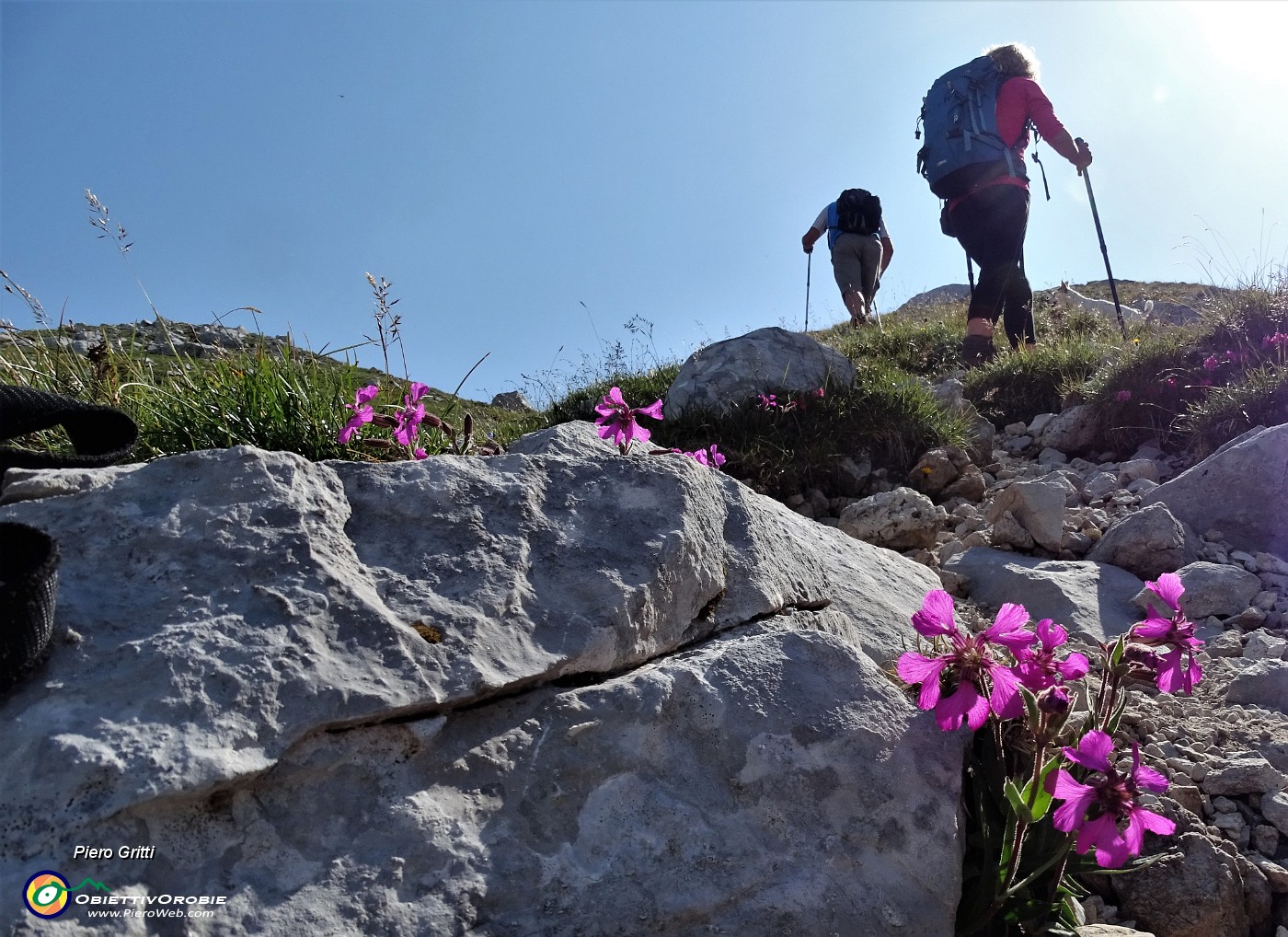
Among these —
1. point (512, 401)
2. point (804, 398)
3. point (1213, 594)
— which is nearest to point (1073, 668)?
point (1213, 594)

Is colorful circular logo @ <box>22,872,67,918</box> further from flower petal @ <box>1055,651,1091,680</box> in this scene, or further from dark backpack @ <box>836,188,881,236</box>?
dark backpack @ <box>836,188,881,236</box>

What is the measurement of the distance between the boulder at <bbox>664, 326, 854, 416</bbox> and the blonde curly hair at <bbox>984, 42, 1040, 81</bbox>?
3936 mm

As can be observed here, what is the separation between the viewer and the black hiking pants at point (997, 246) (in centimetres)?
802

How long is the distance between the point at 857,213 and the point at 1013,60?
11.0ft

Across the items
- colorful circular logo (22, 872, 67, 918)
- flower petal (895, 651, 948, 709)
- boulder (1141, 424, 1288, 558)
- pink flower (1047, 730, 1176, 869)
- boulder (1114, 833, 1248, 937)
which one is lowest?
boulder (1114, 833, 1248, 937)

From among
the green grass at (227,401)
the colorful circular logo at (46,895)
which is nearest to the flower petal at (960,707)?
the colorful circular logo at (46,895)

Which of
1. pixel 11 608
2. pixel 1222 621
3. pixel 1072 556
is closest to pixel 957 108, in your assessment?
pixel 1072 556

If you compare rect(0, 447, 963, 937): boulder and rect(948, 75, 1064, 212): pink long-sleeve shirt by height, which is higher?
rect(948, 75, 1064, 212): pink long-sleeve shirt

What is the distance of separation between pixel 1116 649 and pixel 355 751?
4.97 ft

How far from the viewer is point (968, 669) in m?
1.65

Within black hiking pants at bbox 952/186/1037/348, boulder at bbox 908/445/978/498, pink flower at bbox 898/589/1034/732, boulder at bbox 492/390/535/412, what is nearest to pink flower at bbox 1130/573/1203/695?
pink flower at bbox 898/589/1034/732

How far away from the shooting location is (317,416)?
3.18m

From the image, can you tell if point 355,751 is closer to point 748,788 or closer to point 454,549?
point 454,549

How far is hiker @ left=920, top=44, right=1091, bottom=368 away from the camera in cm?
800
